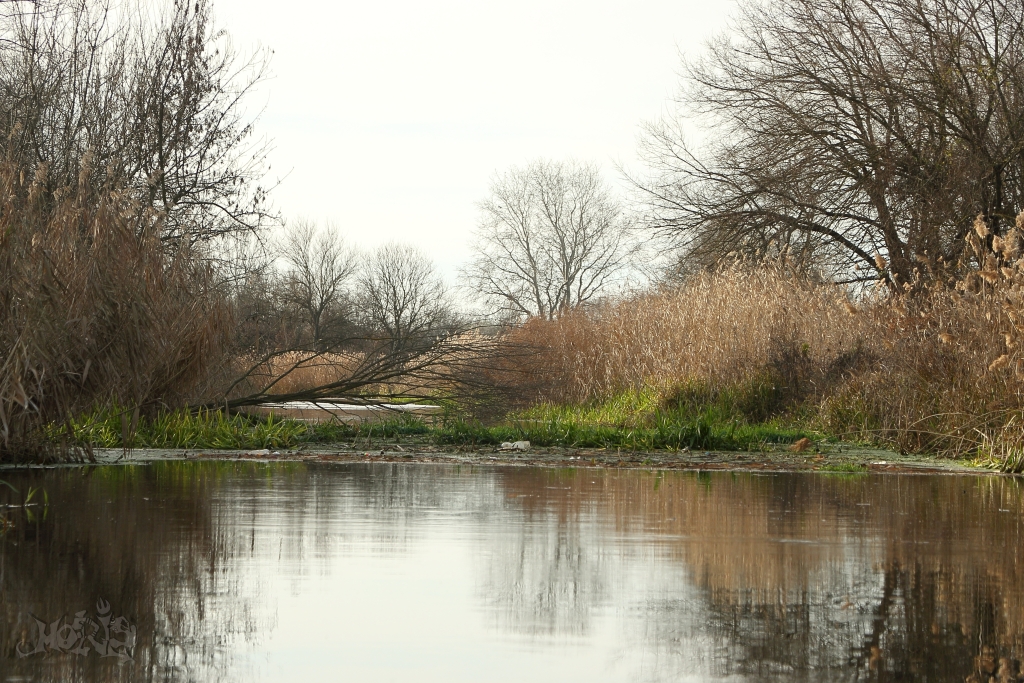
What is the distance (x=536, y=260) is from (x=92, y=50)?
45.4m

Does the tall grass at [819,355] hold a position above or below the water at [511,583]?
above

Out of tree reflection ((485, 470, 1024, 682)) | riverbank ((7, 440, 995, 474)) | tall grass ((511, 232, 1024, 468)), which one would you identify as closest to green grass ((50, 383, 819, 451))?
riverbank ((7, 440, 995, 474))

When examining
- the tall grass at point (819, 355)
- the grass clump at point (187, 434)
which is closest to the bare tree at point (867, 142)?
the tall grass at point (819, 355)

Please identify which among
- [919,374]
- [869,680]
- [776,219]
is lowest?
[869,680]

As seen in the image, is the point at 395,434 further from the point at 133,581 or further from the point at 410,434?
the point at 133,581

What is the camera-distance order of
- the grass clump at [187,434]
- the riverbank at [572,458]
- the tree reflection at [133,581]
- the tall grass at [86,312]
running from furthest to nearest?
the grass clump at [187,434], the riverbank at [572,458], the tall grass at [86,312], the tree reflection at [133,581]

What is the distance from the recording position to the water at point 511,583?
4379 mm

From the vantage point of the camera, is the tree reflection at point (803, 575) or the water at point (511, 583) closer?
the water at point (511, 583)

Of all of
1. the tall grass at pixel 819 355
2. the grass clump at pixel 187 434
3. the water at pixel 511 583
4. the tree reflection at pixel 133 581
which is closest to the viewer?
the tree reflection at pixel 133 581

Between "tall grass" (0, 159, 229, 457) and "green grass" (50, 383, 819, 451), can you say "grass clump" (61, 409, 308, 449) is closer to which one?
"green grass" (50, 383, 819, 451)

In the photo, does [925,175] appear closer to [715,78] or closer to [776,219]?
[776,219]

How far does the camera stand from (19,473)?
A: 10805mm

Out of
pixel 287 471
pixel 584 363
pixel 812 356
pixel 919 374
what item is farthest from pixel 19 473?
pixel 584 363

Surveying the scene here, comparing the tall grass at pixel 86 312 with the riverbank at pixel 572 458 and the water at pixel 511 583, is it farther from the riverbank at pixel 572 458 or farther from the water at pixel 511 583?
the water at pixel 511 583
